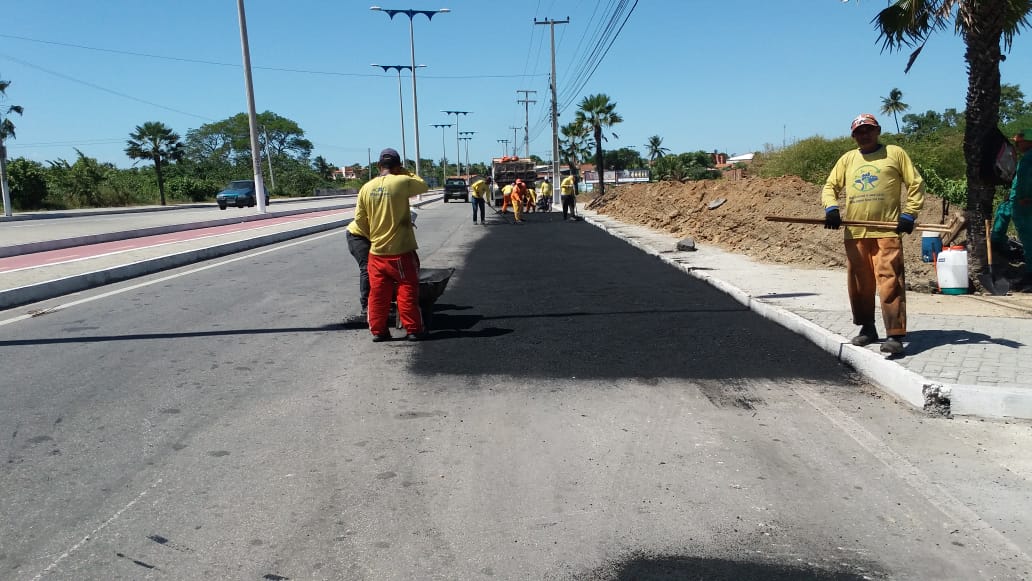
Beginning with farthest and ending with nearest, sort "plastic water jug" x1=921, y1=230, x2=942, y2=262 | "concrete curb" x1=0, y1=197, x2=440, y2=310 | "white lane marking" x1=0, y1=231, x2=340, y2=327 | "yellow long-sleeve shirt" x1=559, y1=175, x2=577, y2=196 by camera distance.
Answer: "yellow long-sleeve shirt" x1=559, y1=175, x2=577, y2=196 < "concrete curb" x1=0, y1=197, x2=440, y2=310 < "plastic water jug" x1=921, y1=230, x2=942, y2=262 < "white lane marking" x1=0, y1=231, x2=340, y2=327

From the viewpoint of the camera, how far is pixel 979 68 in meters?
8.87

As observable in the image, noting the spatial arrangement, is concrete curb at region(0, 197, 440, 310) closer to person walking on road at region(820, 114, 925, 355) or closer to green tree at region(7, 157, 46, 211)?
person walking on road at region(820, 114, 925, 355)

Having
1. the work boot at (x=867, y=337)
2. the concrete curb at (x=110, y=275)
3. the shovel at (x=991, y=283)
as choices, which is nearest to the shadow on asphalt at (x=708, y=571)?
the work boot at (x=867, y=337)

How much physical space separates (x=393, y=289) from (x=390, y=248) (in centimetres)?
46

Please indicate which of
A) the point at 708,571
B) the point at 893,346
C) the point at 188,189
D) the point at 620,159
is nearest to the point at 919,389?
the point at 893,346

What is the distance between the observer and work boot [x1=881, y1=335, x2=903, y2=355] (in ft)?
18.9

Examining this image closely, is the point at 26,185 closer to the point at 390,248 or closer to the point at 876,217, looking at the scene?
the point at 390,248

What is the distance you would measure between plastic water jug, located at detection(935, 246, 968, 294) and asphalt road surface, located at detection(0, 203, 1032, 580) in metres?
2.69

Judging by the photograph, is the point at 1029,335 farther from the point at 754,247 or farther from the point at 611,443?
the point at 754,247

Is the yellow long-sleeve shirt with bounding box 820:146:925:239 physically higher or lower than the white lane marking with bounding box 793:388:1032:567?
higher

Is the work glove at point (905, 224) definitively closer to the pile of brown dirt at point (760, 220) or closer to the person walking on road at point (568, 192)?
the pile of brown dirt at point (760, 220)

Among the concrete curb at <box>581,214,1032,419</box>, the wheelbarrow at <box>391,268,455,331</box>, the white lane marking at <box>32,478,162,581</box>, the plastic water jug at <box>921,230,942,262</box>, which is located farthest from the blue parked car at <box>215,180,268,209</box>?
the white lane marking at <box>32,478,162,581</box>

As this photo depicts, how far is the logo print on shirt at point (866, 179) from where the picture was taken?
19.6ft

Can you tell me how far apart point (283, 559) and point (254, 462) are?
117 cm
